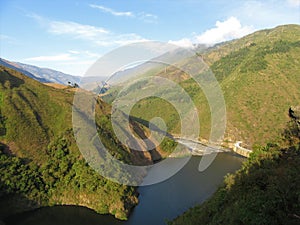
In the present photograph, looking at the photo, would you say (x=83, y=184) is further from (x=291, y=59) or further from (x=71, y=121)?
(x=291, y=59)

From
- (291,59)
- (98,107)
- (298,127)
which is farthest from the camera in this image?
(291,59)

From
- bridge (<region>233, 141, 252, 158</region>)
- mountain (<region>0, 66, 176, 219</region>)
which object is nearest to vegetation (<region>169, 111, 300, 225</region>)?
mountain (<region>0, 66, 176, 219</region>)

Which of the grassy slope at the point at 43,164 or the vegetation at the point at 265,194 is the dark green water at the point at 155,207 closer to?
the grassy slope at the point at 43,164

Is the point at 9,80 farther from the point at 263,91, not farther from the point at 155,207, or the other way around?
the point at 263,91

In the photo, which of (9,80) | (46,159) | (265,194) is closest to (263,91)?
(46,159)

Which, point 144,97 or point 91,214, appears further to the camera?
point 144,97

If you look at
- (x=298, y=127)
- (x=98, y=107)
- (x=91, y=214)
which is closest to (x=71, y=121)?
(x=98, y=107)
